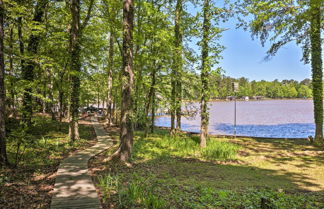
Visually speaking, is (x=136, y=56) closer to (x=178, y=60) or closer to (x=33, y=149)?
(x=178, y=60)

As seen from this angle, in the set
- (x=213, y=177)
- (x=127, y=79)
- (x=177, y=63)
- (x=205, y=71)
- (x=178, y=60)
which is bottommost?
(x=213, y=177)

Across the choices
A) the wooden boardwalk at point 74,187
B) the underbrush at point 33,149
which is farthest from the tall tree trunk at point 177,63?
the wooden boardwalk at point 74,187

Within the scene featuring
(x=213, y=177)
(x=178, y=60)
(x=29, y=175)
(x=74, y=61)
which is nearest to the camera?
(x=29, y=175)

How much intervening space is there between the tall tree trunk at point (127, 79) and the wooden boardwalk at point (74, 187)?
1.53 metres

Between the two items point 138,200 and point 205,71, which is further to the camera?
point 205,71

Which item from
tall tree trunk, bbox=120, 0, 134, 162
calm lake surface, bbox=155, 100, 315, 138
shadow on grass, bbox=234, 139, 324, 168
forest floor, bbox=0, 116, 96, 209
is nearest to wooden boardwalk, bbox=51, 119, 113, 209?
forest floor, bbox=0, 116, 96, 209

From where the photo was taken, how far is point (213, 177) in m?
6.05

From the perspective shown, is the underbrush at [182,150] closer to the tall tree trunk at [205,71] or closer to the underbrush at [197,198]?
the tall tree trunk at [205,71]

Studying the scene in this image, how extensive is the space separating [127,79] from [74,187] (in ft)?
12.8

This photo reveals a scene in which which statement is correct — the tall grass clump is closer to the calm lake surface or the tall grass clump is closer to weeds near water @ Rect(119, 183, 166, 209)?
the calm lake surface

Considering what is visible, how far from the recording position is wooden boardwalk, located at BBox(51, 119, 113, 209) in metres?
3.88

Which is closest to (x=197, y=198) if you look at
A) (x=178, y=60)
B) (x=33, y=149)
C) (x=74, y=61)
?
(x=33, y=149)

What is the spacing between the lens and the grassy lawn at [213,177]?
4.02 meters

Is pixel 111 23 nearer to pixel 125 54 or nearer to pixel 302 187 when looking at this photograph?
pixel 125 54
